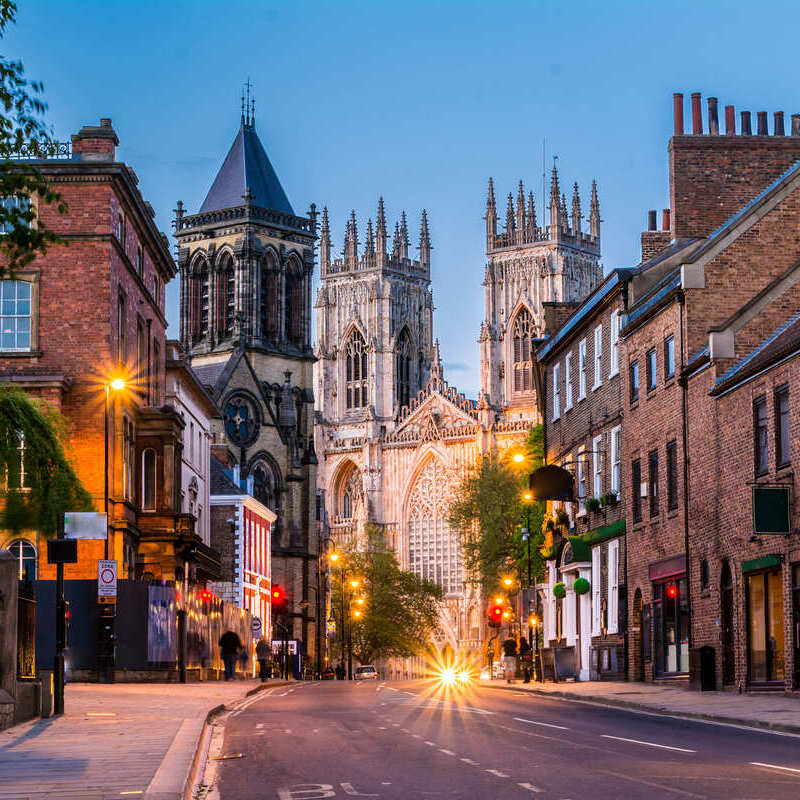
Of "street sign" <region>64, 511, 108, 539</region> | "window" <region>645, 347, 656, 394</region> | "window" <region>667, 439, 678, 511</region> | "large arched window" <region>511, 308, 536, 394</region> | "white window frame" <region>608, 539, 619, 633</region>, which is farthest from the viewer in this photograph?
"large arched window" <region>511, 308, 536, 394</region>

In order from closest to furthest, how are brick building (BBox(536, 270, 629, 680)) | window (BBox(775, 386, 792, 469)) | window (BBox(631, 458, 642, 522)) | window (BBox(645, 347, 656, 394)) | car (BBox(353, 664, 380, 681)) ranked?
window (BBox(775, 386, 792, 469)) < window (BBox(645, 347, 656, 394)) < window (BBox(631, 458, 642, 522)) < brick building (BBox(536, 270, 629, 680)) < car (BBox(353, 664, 380, 681))

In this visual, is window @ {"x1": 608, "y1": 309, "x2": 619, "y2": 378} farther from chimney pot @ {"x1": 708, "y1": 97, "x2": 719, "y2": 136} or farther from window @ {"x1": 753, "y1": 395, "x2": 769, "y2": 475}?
window @ {"x1": 753, "y1": 395, "x2": 769, "y2": 475}

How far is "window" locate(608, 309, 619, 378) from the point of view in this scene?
43.8 metres

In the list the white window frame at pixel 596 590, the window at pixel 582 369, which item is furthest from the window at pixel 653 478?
the window at pixel 582 369

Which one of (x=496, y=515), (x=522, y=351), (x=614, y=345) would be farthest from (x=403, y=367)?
(x=614, y=345)

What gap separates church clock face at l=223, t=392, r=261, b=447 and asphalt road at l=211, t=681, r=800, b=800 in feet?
245

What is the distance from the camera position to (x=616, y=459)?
44281 millimetres

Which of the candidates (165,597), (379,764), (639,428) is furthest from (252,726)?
(165,597)

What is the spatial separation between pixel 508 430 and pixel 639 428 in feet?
331

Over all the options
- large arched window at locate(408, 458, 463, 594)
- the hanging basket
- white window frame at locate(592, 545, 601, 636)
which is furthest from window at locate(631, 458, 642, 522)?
large arched window at locate(408, 458, 463, 594)

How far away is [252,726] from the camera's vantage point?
24141mm

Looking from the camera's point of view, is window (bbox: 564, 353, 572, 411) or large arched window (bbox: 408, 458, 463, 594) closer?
window (bbox: 564, 353, 572, 411)

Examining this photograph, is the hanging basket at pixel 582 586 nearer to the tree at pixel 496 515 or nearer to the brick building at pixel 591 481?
the brick building at pixel 591 481

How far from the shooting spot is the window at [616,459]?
4375 centimetres
